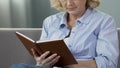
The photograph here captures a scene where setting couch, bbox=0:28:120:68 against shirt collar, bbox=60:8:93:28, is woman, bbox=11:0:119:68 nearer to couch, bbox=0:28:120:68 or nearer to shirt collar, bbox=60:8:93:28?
shirt collar, bbox=60:8:93:28

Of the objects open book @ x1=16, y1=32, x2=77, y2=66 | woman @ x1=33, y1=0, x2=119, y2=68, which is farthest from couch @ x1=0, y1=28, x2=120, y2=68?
open book @ x1=16, y1=32, x2=77, y2=66

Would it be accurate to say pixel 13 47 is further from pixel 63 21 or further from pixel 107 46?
pixel 107 46

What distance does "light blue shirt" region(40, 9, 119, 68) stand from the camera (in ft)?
4.53

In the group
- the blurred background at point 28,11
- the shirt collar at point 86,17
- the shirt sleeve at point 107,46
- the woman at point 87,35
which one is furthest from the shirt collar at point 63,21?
the blurred background at point 28,11

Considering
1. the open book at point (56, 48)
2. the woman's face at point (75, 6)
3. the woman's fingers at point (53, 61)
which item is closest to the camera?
the open book at point (56, 48)

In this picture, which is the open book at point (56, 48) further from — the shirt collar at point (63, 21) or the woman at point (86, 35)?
the shirt collar at point (63, 21)

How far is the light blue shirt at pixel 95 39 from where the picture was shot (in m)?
1.38

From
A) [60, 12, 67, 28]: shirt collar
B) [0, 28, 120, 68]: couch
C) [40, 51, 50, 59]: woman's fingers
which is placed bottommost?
[0, 28, 120, 68]: couch

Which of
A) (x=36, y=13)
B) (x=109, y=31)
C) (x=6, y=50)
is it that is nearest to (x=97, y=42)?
(x=109, y=31)

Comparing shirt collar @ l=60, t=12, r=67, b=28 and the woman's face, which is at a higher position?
the woman's face

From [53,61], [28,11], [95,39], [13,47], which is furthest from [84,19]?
[28,11]

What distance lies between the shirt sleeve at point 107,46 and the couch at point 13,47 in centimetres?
58

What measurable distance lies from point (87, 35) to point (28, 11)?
3.38ft

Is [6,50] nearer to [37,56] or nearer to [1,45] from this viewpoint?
[1,45]
